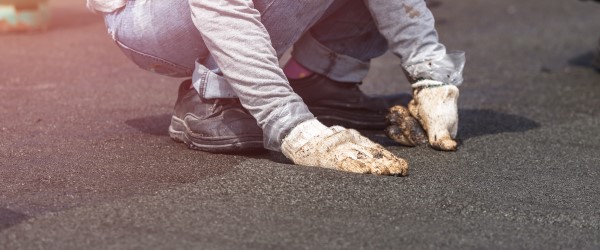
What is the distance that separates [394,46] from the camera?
217cm

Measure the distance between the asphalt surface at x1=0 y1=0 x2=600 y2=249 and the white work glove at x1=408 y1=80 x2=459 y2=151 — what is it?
4 cm

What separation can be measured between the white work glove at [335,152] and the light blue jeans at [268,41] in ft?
0.09

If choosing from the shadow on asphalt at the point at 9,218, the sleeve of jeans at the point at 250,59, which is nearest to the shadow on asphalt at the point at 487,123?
the sleeve of jeans at the point at 250,59

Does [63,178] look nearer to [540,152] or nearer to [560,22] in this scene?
[540,152]

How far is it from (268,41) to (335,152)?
0.26 metres

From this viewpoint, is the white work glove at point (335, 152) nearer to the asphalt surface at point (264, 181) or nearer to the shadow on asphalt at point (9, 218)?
the asphalt surface at point (264, 181)

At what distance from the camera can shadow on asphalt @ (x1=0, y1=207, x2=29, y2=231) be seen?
60.7 inches

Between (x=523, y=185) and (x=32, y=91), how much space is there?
1.49 metres

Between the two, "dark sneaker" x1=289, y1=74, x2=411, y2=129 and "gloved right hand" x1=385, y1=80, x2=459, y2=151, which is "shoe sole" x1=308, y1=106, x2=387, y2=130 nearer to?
"dark sneaker" x1=289, y1=74, x2=411, y2=129

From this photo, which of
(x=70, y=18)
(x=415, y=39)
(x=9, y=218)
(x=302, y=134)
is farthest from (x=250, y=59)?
(x=70, y=18)

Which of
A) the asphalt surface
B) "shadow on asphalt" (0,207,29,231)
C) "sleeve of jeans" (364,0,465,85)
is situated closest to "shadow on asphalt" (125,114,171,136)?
the asphalt surface

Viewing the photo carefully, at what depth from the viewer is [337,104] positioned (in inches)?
92.3

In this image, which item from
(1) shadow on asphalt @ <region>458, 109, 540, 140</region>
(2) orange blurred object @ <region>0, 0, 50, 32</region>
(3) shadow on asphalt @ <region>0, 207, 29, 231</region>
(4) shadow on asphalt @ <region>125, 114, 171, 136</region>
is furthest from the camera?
(2) orange blurred object @ <region>0, 0, 50, 32</region>

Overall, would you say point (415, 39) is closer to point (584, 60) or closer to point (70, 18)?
point (584, 60)
